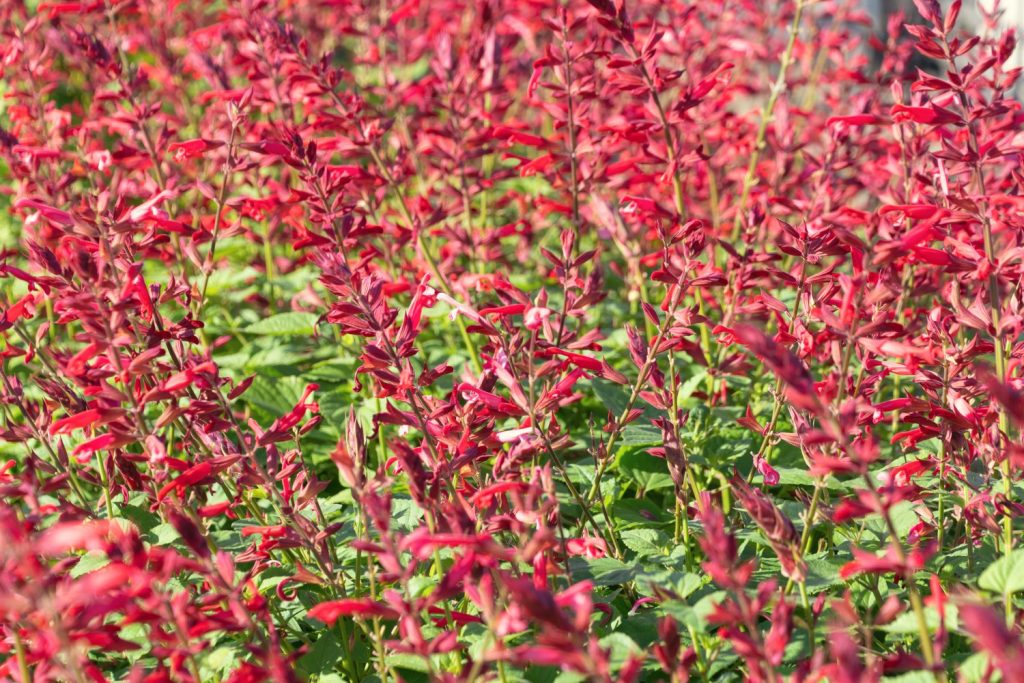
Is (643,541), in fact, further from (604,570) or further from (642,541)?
(604,570)

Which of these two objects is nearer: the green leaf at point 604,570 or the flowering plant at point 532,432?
the flowering plant at point 532,432

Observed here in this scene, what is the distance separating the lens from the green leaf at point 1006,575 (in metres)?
1.86

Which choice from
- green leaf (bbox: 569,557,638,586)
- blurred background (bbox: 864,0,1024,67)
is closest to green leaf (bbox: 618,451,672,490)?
green leaf (bbox: 569,557,638,586)

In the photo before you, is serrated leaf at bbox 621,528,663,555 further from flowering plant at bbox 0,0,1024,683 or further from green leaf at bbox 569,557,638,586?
green leaf at bbox 569,557,638,586

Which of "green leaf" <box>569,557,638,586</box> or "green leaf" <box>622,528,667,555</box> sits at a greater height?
"green leaf" <box>569,557,638,586</box>

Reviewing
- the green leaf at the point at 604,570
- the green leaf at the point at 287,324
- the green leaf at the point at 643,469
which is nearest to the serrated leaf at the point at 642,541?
the green leaf at the point at 604,570

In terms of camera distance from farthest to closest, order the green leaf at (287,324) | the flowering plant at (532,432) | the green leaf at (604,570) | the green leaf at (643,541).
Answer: the green leaf at (287,324) < the green leaf at (643,541) < the green leaf at (604,570) < the flowering plant at (532,432)

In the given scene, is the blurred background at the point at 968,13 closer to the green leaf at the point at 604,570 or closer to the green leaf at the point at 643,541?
the green leaf at the point at 643,541

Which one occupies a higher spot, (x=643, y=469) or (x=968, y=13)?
(x=968, y=13)

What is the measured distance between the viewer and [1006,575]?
190 centimetres

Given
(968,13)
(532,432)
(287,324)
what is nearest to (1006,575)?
(532,432)

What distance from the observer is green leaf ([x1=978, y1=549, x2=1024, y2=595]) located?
186 centimetres

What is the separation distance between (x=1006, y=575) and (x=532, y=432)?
96 centimetres

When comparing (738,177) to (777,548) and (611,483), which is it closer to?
(611,483)
